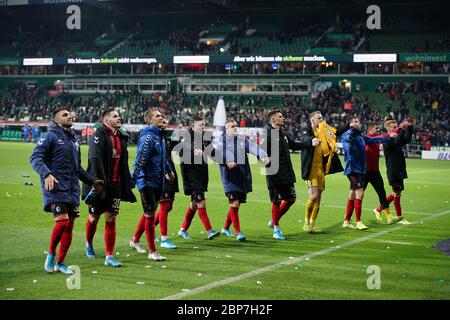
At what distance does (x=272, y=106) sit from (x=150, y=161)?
152ft

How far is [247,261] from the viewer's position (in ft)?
30.7

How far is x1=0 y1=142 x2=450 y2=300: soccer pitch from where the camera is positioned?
740 cm

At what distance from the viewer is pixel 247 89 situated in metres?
57.2

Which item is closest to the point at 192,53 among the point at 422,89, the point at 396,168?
the point at 422,89

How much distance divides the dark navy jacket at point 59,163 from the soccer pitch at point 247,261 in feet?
3.34

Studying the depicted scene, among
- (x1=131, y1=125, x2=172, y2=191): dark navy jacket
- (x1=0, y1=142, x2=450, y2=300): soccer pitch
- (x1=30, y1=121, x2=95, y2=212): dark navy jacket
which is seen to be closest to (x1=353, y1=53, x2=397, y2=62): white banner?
(x1=0, y1=142, x2=450, y2=300): soccer pitch

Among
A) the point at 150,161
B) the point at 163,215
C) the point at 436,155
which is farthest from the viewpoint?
the point at 436,155

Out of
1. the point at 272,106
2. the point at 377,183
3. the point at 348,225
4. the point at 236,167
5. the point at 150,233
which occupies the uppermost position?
the point at 272,106

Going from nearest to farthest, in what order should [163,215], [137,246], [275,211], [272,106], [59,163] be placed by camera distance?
[59,163] → [137,246] → [163,215] → [275,211] → [272,106]

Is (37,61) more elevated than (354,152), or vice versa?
(37,61)

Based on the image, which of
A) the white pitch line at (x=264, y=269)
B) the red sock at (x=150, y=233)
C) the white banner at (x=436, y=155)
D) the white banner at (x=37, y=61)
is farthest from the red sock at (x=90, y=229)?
the white banner at (x=37, y=61)

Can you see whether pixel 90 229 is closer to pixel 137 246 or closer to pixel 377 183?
pixel 137 246

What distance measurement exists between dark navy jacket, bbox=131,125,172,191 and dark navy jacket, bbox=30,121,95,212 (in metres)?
1.06

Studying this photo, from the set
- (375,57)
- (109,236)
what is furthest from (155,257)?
(375,57)
